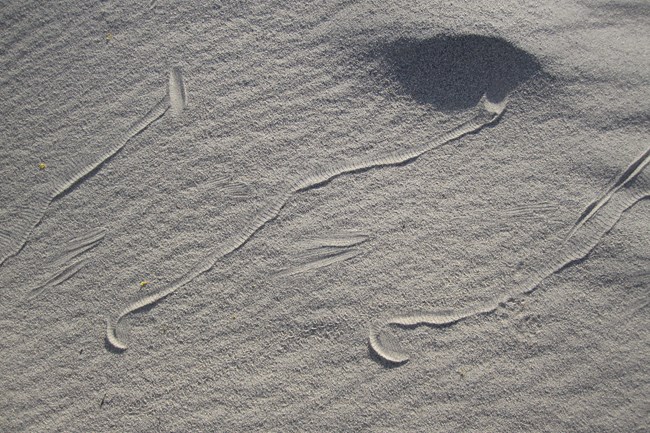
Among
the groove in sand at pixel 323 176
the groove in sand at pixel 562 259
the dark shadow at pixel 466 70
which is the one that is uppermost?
the dark shadow at pixel 466 70

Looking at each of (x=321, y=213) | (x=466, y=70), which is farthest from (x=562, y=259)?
(x=321, y=213)

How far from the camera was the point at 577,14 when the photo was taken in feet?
6.36

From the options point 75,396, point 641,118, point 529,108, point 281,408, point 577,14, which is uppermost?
point 577,14

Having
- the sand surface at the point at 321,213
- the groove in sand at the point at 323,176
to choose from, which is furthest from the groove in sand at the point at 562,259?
the groove in sand at the point at 323,176

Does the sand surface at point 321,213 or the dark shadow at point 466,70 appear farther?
the dark shadow at point 466,70

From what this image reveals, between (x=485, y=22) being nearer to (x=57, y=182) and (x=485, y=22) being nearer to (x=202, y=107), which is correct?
(x=202, y=107)

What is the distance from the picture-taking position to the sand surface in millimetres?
Answer: 1800

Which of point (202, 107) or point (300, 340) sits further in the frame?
point (202, 107)

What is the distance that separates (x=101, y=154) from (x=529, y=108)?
1.76m

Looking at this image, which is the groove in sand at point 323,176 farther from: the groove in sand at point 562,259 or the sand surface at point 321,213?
the groove in sand at point 562,259

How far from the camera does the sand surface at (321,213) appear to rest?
1.80 metres

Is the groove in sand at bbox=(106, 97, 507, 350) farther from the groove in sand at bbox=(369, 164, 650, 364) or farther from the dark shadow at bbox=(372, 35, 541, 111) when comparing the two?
the groove in sand at bbox=(369, 164, 650, 364)

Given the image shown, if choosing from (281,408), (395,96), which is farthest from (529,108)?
(281,408)

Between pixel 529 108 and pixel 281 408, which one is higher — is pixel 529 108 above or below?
above
